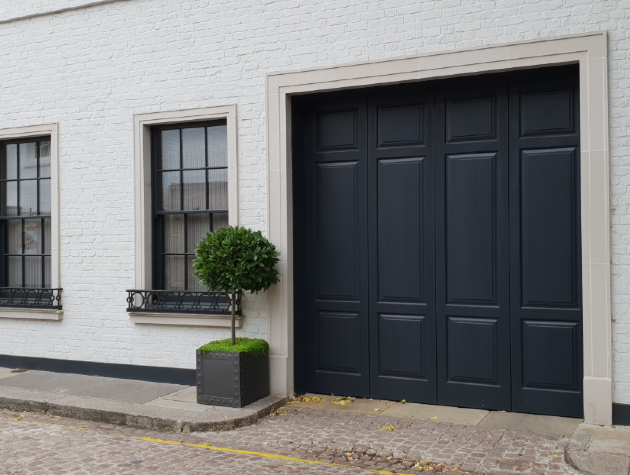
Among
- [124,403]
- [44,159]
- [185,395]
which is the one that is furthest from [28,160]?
[185,395]

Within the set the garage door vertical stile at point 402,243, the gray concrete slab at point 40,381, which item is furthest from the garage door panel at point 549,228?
the gray concrete slab at point 40,381

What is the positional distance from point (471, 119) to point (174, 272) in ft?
12.7

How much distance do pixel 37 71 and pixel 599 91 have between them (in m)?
6.74

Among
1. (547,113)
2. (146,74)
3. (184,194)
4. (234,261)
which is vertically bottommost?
(234,261)

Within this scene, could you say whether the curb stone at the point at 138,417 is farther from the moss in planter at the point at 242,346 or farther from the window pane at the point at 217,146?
the window pane at the point at 217,146

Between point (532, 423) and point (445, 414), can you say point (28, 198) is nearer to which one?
point (445, 414)

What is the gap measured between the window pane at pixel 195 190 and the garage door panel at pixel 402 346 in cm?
254

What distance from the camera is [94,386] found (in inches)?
310

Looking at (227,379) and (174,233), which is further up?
(174,233)

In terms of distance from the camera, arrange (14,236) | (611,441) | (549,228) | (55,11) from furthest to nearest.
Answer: (14,236) < (55,11) < (549,228) < (611,441)

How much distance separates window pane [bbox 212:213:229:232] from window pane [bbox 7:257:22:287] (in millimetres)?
3061

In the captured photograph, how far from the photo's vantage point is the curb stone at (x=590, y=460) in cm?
483

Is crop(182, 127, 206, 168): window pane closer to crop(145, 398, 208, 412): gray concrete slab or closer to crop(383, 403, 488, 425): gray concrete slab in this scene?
crop(145, 398, 208, 412): gray concrete slab

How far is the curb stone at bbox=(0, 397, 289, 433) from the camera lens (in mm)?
6355
